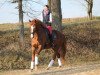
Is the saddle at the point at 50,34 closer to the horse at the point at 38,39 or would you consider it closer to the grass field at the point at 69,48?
the horse at the point at 38,39

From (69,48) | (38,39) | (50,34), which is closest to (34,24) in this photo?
(38,39)

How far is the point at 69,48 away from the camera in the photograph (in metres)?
37.0

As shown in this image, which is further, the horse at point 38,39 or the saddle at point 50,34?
the saddle at point 50,34

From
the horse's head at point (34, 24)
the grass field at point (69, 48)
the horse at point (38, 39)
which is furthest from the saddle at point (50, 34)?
the grass field at point (69, 48)

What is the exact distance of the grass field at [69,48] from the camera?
3136cm

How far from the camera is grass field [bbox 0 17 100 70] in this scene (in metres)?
31.4

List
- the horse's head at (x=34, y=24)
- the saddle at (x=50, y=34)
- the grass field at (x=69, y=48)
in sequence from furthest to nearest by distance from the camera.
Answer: the grass field at (x=69, y=48) → the saddle at (x=50, y=34) → the horse's head at (x=34, y=24)

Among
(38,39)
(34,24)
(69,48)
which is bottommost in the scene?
(69,48)

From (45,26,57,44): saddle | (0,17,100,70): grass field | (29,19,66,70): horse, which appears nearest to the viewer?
(29,19,66,70): horse

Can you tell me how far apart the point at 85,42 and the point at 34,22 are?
656 inches

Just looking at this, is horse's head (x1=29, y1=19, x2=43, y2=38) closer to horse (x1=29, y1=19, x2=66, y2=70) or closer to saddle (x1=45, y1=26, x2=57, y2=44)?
horse (x1=29, y1=19, x2=66, y2=70)

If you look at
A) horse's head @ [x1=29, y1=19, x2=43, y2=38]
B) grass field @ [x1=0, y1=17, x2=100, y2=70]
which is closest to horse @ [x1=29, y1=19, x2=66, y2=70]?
horse's head @ [x1=29, y1=19, x2=43, y2=38]

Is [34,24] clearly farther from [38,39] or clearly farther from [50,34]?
[50,34]

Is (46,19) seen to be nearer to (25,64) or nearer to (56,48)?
(56,48)
